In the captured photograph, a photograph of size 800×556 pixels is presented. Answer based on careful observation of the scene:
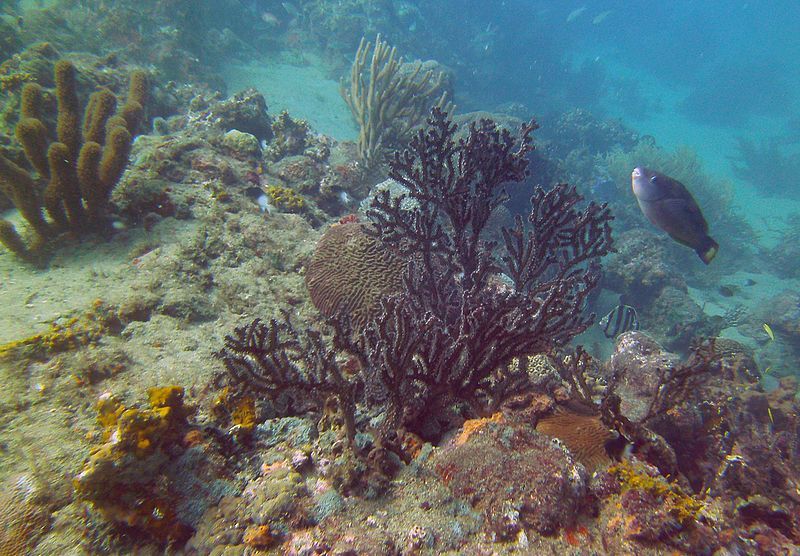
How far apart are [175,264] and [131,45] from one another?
43.6 ft

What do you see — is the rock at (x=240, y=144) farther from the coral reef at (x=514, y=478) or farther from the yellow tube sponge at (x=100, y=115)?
the coral reef at (x=514, y=478)

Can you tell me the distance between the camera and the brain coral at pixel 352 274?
3.90m

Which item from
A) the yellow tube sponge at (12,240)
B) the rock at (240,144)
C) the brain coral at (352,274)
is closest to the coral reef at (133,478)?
the brain coral at (352,274)

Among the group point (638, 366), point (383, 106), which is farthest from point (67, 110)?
point (638, 366)

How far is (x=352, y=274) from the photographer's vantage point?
412cm

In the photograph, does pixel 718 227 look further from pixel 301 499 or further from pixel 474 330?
pixel 301 499

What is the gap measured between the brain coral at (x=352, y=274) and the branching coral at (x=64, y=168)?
2.43 metres

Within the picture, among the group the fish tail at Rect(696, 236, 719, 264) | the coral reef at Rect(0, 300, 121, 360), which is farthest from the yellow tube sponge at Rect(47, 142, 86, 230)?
the fish tail at Rect(696, 236, 719, 264)

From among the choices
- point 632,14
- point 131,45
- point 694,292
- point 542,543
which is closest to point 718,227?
point 694,292

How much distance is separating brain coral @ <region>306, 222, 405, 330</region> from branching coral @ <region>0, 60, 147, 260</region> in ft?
7.96

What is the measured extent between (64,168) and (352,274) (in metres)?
3.22

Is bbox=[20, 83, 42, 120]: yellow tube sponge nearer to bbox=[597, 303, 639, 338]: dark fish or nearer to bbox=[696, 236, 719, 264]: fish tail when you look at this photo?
bbox=[696, 236, 719, 264]: fish tail

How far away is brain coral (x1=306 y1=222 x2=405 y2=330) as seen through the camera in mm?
3904

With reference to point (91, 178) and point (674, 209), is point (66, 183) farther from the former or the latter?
point (674, 209)
